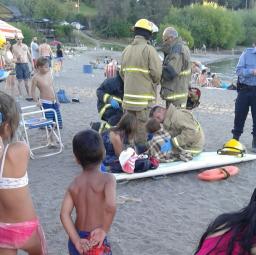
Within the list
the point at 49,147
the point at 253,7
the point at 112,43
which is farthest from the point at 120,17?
the point at 49,147

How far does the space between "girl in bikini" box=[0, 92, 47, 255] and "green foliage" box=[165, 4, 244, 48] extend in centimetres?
7981

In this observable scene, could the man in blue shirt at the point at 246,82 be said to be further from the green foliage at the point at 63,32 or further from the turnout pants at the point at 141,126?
the green foliage at the point at 63,32

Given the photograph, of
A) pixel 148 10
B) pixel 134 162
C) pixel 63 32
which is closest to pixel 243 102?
pixel 134 162

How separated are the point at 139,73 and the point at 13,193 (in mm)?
3878

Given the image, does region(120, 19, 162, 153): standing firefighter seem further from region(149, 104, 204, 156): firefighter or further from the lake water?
the lake water

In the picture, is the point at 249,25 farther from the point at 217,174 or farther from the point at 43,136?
the point at 217,174

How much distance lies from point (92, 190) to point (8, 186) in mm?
481

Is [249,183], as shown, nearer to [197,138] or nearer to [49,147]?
[197,138]

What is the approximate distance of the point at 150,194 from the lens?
5.17m

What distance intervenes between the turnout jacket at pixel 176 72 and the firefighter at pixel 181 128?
44 centimetres

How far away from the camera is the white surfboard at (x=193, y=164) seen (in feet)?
18.0

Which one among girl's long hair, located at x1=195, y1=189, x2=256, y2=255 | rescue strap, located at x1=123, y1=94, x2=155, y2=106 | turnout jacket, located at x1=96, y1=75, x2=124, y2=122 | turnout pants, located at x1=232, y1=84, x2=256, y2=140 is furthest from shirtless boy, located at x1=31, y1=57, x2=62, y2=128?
girl's long hair, located at x1=195, y1=189, x2=256, y2=255

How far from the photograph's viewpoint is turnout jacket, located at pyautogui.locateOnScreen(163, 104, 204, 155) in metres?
6.08

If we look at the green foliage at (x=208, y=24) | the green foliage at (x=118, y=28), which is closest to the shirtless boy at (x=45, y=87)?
the green foliage at (x=118, y=28)
